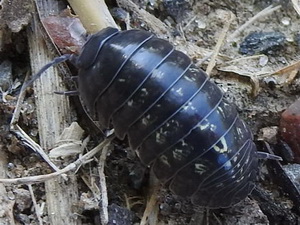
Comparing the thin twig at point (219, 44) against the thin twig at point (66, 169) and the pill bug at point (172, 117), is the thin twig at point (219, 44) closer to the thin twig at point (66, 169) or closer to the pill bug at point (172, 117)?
the pill bug at point (172, 117)

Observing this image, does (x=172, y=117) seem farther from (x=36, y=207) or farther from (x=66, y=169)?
(x=36, y=207)

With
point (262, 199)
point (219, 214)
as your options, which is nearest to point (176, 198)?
point (219, 214)

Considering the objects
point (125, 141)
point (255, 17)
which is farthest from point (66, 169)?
point (255, 17)

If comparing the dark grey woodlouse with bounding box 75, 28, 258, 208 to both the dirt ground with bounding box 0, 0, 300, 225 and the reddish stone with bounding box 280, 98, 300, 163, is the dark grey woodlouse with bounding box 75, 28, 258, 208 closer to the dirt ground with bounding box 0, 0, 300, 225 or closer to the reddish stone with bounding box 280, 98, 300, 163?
the dirt ground with bounding box 0, 0, 300, 225

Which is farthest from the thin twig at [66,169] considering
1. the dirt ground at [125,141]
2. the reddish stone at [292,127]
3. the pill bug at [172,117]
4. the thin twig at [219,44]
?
the reddish stone at [292,127]

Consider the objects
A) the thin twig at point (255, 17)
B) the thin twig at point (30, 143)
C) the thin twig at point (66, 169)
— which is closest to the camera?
the thin twig at point (66, 169)

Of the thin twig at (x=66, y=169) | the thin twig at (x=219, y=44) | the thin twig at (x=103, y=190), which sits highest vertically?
the thin twig at (x=219, y=44)
